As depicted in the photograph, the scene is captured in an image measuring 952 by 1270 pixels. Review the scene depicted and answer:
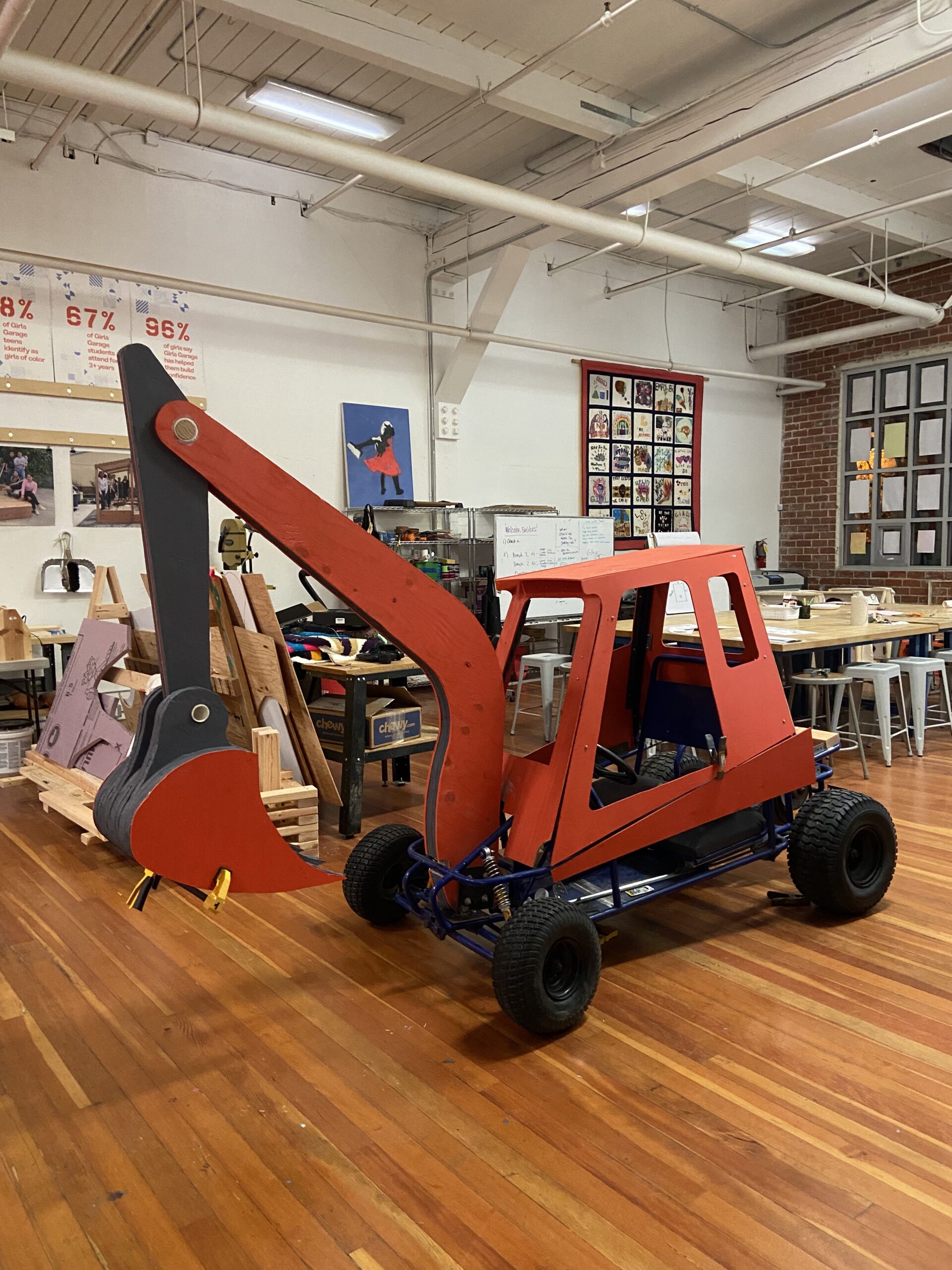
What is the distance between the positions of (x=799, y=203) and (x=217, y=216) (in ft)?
15.5

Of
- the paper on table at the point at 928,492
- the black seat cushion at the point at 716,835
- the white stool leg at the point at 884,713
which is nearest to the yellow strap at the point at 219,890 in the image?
the black seat cushion at the point at 716,835

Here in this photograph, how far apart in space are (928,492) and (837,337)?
2.11 meters

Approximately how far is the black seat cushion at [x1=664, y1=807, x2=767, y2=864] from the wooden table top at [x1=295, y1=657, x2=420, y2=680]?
4.99 feet

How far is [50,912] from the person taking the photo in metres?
3.48

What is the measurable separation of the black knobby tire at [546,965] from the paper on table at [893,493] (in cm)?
958

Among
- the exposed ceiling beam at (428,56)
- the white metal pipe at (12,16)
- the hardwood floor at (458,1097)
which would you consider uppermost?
the exposed ceiling beam at (428,56)

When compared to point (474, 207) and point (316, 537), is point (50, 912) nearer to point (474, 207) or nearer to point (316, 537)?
point (316, 537)

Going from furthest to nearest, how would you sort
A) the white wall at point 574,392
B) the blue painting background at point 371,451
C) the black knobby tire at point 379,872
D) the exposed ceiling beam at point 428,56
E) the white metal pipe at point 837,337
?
the white metal pipe at point 837,337, the white wall at point 574,392, the blue painting background at point 371,451, the exposed ceiling beam at point 428,56, the black knobby tire at point 379,872

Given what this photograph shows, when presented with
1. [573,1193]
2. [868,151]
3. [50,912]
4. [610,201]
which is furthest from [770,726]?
[868,151]

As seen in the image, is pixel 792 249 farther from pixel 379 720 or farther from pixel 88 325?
pixel 379 720

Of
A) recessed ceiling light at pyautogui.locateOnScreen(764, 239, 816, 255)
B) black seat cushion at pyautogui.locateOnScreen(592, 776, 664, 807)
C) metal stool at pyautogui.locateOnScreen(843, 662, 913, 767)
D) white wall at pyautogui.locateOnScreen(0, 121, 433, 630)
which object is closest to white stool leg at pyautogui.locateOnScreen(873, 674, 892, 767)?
metal stool at pyautogui.locateOnScreen(843, 662, 913, 767)

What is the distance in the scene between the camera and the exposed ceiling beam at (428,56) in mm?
4832

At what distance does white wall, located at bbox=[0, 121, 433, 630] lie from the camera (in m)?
6.55

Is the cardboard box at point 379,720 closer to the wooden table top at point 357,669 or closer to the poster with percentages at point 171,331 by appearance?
the wooden table top at point 357,669
